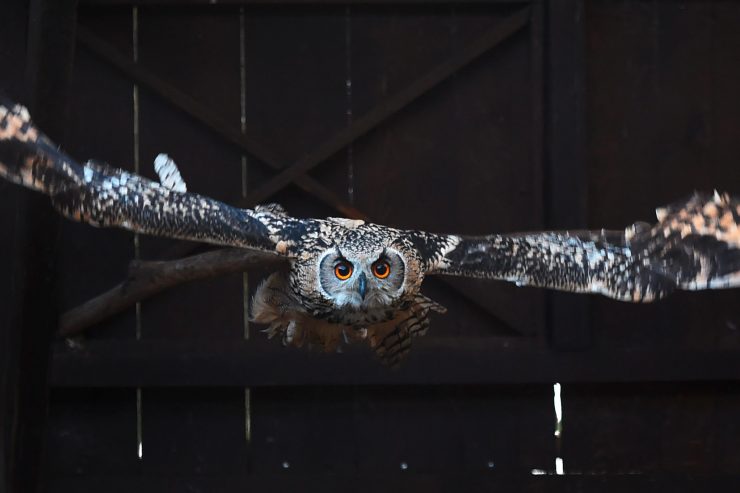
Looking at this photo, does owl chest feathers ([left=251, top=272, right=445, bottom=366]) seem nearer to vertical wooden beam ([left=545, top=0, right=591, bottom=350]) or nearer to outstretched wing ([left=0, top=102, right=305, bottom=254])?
outstretched wing ([left=0, top=102, right=305, bottom=254])

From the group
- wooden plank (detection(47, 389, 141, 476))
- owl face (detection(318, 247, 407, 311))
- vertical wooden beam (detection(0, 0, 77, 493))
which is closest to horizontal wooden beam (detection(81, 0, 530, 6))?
vertical wooden beam (detection(0, 0, 77, 493))

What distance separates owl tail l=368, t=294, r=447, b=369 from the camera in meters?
4.22

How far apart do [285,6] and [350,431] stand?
186 centimetres

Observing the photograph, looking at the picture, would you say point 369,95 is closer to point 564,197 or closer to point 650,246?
point 564,197

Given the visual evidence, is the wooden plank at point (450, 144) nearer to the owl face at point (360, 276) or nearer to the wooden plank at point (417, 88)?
the wooden plank at point (417, 88)

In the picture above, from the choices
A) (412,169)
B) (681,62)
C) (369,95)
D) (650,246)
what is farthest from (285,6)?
(650,246)

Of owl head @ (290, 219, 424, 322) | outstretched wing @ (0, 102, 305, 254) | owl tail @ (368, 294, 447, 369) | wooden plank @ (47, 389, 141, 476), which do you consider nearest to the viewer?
outstretched wing @ (0, 102, 305, 254)

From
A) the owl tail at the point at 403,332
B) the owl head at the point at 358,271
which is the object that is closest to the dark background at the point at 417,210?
the owl tail at the point at 403,332

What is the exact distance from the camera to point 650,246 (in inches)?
163

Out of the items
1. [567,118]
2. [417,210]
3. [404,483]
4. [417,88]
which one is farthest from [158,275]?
[567,118]

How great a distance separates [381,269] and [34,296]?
1.25 metres

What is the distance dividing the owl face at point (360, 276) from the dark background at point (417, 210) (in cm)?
140

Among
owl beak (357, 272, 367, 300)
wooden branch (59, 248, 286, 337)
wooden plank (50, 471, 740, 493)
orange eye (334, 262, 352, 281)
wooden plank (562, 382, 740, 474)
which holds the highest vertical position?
wooden branch (59, 248, 286, 337)

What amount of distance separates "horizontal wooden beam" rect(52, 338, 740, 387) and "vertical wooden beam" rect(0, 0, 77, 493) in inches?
37.3
